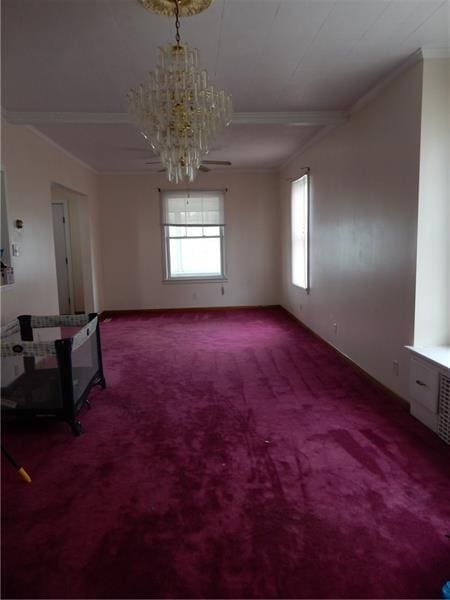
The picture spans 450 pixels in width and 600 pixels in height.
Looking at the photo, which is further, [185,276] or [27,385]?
[185,276]

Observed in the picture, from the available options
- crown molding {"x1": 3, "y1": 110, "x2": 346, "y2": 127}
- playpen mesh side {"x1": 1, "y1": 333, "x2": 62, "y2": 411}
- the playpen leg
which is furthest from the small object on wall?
the playpen leg

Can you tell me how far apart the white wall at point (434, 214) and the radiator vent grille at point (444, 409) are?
44 centimetres

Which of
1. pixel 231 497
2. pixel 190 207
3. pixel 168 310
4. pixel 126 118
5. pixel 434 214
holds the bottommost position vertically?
pixel 231 497

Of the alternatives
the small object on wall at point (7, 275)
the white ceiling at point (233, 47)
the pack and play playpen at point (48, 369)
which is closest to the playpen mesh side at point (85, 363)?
the pack and play playpen at point (48, 369)

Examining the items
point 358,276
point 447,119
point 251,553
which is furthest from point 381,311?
point 251,553

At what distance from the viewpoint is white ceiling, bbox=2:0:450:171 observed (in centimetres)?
221

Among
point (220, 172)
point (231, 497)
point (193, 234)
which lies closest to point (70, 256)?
point (193, 234)

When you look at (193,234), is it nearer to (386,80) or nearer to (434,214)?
(386,80)

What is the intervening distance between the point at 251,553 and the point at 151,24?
289cm

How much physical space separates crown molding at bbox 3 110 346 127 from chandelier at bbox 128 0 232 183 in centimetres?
126

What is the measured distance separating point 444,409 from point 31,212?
4.25m

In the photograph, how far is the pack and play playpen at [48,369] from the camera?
277 cm

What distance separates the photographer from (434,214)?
9.41ft

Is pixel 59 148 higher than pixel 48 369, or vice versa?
pixel 59 148
